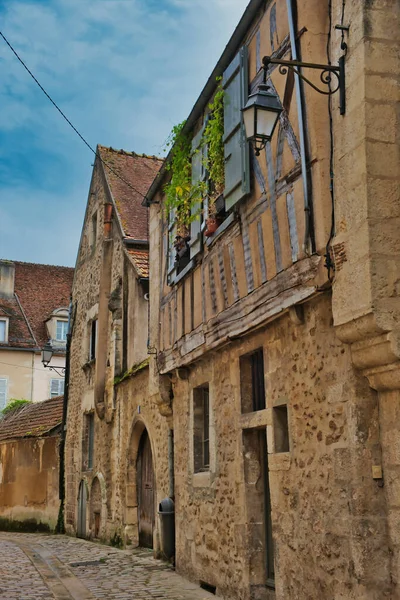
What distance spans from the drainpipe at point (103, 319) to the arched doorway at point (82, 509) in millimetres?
1974

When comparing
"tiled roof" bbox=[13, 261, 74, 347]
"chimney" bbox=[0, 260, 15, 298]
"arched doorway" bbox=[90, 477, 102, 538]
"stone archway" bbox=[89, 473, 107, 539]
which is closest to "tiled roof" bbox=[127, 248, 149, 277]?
"stone archway" bbox=[89, 473, 107, 539]

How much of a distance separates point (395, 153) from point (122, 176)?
37.4 ft

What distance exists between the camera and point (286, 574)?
5.88m

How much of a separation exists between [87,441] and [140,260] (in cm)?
452

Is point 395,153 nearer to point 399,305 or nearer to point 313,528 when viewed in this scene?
point 399,305

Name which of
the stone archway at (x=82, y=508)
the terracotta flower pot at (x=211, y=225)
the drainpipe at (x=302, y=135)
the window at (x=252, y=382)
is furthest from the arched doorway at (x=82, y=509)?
the drainpipe at (x=302, y=135)

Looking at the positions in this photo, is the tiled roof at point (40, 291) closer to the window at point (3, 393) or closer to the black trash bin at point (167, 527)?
the window at point (3, 393)

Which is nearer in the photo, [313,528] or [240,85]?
[313,528]

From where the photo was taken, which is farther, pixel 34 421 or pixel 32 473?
pixel 34 421

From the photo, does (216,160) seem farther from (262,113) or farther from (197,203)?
(262,113)

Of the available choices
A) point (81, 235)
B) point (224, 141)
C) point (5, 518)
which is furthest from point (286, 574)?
point (5, 518)

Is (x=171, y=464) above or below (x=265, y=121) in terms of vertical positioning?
below

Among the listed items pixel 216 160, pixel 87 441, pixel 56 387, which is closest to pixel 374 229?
pixel 216 160

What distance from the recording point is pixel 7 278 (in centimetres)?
2777
